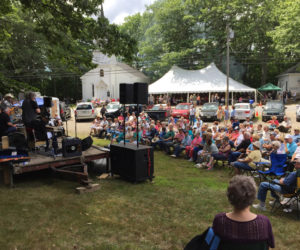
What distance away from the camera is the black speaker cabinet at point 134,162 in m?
6.83

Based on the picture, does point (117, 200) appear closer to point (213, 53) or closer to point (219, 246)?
point (219, 246)

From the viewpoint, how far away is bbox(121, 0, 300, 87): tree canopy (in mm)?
35906

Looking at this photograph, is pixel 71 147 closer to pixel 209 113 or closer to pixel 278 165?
pixel 278 165

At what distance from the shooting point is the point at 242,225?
2.03 metres

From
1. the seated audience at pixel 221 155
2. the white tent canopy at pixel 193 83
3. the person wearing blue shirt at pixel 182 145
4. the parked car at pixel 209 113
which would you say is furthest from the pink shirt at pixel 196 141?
the white tent canopy at pixel 193 83

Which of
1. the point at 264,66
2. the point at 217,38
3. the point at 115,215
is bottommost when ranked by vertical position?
the point at 115,215

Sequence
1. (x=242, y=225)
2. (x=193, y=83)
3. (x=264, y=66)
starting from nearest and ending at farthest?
(x=242, y=225), (x=193, y=83), (x=264, y=66)

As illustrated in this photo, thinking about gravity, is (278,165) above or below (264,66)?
below

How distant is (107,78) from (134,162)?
37.5 metres

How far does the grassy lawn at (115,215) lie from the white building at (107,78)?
36.4 metres

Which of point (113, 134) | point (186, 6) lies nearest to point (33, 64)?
point (186, 6)

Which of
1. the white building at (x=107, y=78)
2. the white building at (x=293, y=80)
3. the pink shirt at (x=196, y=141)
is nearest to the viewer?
the pink shirt at (x=196, y=141)

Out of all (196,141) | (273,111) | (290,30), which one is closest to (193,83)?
(290,30)

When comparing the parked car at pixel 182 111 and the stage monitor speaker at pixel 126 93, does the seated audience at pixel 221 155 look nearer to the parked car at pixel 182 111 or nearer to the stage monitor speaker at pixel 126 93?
the stage monitor speaker at pixel 126 93
